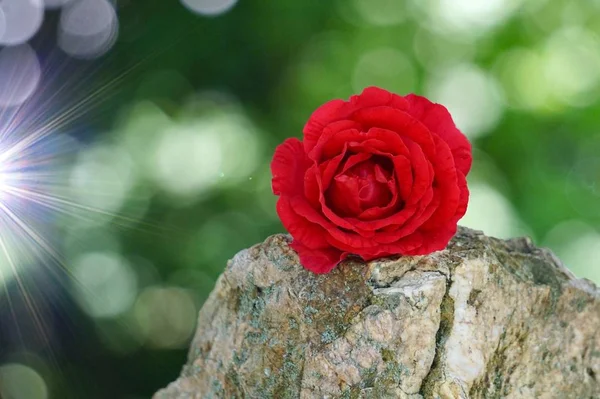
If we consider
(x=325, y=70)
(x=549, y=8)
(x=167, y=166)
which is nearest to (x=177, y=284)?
(x=167, y=166)

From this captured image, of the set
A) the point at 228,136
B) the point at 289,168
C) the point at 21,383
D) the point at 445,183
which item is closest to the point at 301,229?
the point at 289,168

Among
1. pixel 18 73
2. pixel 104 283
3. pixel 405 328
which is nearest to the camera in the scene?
pixel 405 328

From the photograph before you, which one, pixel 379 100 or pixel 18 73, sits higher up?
pixel 18 73

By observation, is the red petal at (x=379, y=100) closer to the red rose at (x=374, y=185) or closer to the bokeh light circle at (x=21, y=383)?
the red rose at (x=374, y=185)

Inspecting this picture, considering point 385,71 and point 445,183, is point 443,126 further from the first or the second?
point 385,71

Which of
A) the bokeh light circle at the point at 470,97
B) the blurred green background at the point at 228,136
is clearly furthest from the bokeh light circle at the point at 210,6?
the bokeh light circle at the point at 470,97

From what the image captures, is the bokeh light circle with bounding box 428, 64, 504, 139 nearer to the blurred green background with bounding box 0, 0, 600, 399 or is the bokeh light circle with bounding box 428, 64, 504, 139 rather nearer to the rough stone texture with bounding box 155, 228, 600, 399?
the blurred green background with bounding box 0, 0, 600, 399

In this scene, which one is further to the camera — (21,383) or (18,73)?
(21,383)

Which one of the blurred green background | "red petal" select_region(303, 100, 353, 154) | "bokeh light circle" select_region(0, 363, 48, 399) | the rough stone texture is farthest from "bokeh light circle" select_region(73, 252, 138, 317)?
"red petal" select_region(303, 100, 353, 154)
